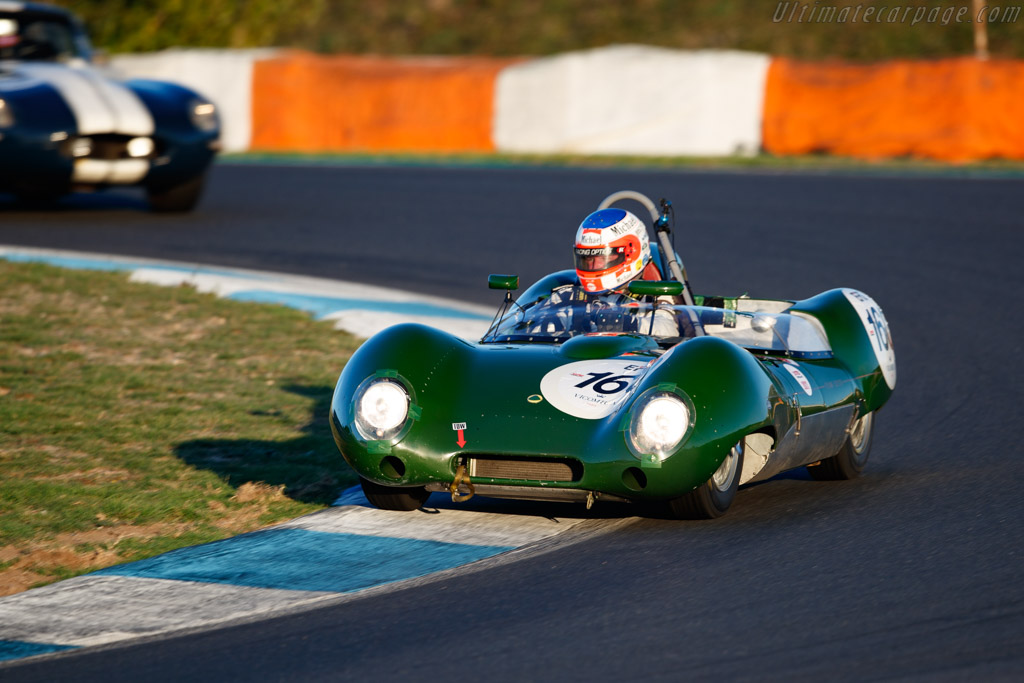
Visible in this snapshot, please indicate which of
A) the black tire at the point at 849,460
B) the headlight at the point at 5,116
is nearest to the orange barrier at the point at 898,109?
the headlight at the point at 5,116

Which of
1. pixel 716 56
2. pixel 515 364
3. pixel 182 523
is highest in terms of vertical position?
pixel 716 56

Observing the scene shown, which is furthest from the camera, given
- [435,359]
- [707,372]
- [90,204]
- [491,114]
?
[491,114]

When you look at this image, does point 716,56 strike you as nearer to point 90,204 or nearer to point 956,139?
point 956,139

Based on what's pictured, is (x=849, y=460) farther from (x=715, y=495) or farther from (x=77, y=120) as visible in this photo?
(x=77, y=120)

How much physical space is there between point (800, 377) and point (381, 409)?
1.65 meters

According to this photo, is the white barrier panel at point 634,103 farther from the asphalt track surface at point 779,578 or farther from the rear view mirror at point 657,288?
the rear view mirror at point 657,288

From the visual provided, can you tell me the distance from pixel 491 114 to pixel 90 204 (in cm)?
701

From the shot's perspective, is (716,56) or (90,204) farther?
(716,56)

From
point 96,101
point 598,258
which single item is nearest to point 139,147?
point 96,101

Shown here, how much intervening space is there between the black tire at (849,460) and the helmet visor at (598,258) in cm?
121

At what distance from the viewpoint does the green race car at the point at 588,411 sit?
16.6 feet

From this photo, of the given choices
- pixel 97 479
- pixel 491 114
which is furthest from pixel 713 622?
pixel 491 114

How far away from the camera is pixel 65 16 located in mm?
13875

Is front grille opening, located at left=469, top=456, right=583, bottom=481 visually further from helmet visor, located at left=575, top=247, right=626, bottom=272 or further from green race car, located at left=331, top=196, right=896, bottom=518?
helmet visor, located at left=575, top=247, right=626, bottom=272
